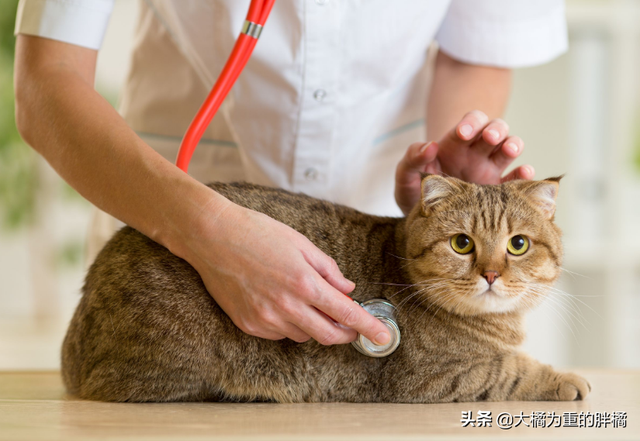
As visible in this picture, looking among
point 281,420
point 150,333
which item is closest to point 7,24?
point 150,333

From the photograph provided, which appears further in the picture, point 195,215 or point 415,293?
point 415,293

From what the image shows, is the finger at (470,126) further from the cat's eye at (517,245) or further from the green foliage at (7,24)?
the green foliage at (7,24)

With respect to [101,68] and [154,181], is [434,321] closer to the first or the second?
[154,181]

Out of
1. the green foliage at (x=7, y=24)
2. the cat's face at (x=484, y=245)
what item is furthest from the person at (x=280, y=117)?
the green foliage at (x=7, y=24)

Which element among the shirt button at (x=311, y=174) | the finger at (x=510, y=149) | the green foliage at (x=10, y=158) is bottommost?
the green foliage at (x=10, y=158)

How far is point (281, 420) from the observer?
940mm

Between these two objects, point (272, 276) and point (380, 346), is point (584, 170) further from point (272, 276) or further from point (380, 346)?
point (272, 276)

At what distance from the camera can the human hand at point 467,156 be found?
1.31 m

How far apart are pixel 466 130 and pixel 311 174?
0.45 metres

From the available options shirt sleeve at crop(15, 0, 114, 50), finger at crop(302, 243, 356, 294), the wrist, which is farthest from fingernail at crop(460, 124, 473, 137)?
shirt sleeve at crop(15, 0, 114, 50)

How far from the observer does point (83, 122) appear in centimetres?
117

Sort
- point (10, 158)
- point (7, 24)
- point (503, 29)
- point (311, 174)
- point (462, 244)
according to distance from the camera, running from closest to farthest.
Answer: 1. point (462, 244)
2. point (311, 174)
3. point (503, 29)
4. point (7, 24)
5. point (10, 158)

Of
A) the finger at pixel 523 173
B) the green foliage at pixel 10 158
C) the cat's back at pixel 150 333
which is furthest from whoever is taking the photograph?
the green foliage at pixel 10 158

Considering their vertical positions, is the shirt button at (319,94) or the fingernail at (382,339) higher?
the shirt button at (319,94)
